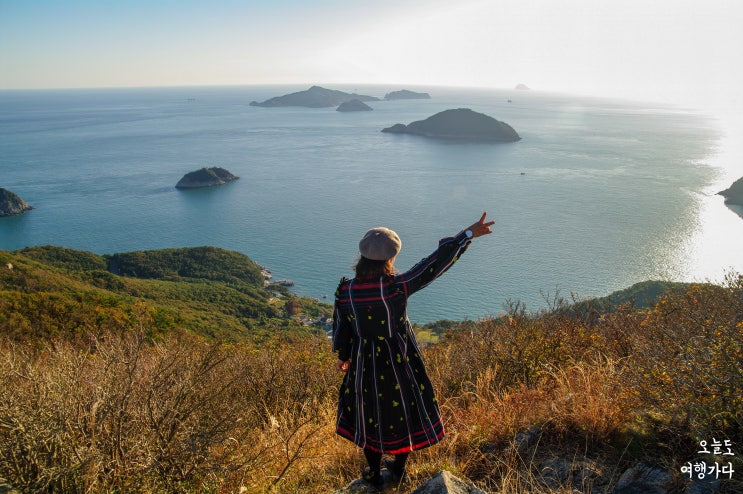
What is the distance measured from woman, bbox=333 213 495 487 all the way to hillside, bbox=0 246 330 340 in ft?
40.7

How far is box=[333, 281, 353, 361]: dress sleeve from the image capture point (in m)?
2.55

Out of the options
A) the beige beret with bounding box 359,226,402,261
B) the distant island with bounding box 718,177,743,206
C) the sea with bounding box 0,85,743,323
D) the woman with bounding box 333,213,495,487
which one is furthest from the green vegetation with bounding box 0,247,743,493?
the distant island with bounding box 718,177,743,206

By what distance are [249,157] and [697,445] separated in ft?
278

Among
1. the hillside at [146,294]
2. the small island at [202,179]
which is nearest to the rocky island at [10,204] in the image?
the small island at [202,179]

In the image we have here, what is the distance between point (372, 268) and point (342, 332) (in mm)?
445

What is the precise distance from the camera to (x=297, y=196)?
2217 inches

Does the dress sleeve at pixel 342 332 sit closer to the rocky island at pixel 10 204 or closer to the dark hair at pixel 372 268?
the dark hair at pixel 372 268

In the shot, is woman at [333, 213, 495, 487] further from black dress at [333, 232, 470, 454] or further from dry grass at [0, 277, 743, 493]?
dry grass at [0, 277, 743, 493]

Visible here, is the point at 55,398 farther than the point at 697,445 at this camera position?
Yes

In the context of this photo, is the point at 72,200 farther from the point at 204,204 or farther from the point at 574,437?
the point at 574,437

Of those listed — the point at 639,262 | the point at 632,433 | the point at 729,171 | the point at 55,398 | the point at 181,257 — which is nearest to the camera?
the point at 55,398

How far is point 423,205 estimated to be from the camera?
50.3 metres

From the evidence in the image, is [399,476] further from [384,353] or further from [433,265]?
[433,265]

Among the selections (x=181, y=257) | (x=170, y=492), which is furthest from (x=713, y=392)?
(x=181, y=257)
